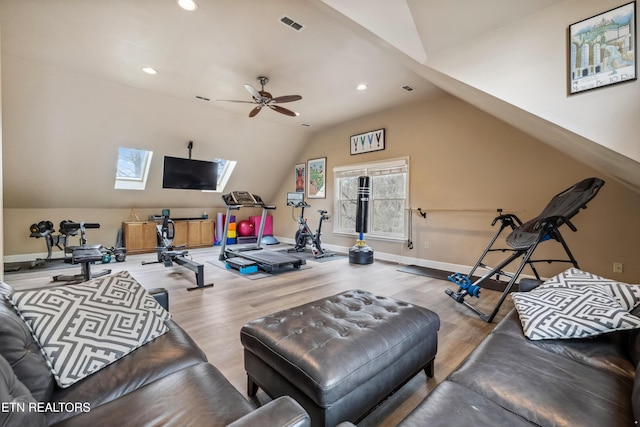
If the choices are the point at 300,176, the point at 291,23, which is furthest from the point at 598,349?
the point at 300,176

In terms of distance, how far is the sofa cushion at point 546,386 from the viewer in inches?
35.4

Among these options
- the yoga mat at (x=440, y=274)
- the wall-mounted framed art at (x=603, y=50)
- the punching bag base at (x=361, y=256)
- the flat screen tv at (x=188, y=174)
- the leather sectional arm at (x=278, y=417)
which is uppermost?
the wall-mounted framed art at (x=603, y=50)

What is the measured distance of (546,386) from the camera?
1.05 metres

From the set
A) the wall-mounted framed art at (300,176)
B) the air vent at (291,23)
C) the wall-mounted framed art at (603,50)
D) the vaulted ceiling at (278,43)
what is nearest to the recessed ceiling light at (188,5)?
the vaulted ceiling at (278,43)

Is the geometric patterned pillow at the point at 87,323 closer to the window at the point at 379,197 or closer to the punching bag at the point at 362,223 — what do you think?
the punching bag at the point at 362,223

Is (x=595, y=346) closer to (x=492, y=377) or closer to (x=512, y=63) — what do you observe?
(x=492, y=377)

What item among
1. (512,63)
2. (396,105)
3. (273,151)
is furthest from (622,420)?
(273,151)

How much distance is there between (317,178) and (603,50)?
5.62 m

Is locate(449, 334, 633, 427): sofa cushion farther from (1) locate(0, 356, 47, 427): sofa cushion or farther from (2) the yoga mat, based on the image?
(2) the yoga mat

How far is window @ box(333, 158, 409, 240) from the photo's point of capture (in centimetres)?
549

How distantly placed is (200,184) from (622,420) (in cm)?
657

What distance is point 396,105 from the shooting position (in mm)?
5316

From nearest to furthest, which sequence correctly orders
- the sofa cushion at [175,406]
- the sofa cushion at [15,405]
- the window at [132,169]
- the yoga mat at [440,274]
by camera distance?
the sofa cushion at [15,405], the sofa cushion at [175,406], the yoga mat at [440,274], the window at [132,169]

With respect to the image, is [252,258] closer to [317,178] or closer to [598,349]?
[317,178]
